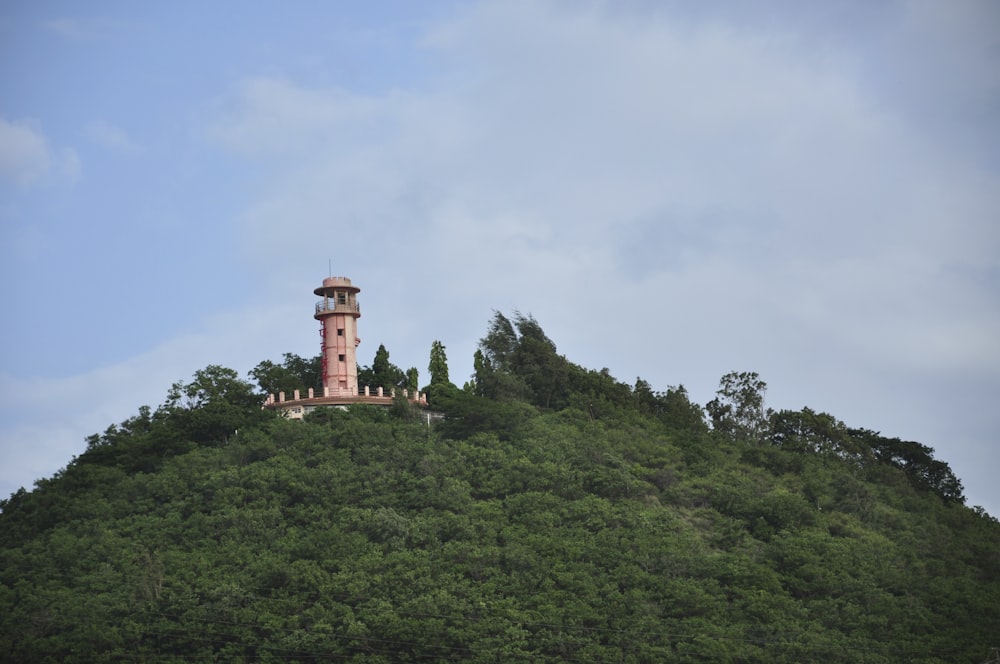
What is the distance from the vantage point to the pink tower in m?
69.3

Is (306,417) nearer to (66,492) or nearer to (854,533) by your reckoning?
(66,492)

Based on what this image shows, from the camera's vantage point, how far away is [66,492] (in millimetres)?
63688

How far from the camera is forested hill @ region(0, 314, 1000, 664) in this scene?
52.2 meters

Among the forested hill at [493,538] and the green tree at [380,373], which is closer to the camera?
the forested hill at [493,538]

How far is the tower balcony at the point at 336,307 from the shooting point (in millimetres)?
69750

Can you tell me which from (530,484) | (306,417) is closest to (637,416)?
(530,484)

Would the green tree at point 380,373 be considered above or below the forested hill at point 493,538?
above

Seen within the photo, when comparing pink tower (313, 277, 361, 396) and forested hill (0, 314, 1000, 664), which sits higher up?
pink tower (313, 277, 361, 396)

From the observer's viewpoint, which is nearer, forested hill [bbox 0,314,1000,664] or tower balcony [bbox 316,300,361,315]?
forested hill [bbox 0,314,1000,664]

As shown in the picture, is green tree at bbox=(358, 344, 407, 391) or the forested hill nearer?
the forested hill

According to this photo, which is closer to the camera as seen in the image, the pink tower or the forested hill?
the forested hill

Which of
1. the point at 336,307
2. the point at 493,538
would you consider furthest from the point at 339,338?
the point at 493,538

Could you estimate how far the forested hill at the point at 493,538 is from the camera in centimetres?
5222

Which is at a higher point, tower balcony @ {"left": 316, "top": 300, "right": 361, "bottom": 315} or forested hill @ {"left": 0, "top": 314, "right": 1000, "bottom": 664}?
tower balcony @ {"left": 316, "top": 300, "right": 361, "bottom": 315}
